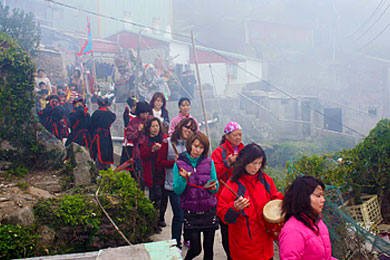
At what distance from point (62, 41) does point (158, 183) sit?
20582 mm

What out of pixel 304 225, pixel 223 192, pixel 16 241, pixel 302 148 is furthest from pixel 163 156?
pixel 302 148

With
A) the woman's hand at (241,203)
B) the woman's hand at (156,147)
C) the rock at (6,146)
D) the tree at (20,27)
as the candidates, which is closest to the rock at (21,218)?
the woman's hand at (156,147)

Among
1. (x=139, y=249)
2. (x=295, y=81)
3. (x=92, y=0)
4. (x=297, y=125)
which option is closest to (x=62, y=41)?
(x=92, y=0)

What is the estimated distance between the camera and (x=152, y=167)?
16.1 feet

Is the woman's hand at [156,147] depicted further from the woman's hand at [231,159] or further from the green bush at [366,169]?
the green bush at [366,169]

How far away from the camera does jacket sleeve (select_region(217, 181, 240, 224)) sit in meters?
2.98

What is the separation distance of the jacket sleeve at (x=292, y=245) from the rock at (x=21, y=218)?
2.87 meters

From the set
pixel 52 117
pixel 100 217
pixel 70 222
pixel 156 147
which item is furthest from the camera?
pixel 52 117

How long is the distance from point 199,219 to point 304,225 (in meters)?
1.30

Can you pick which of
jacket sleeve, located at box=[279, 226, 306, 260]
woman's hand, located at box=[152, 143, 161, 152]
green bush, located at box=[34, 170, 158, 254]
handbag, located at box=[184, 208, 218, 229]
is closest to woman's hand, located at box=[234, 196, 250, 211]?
jacket sleeve, located at box=[279, 226, 306, 260]

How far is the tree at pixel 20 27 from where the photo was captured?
1388 cm

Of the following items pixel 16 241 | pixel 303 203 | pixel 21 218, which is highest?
pixel 303 203

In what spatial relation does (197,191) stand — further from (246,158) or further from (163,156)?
(163,156)

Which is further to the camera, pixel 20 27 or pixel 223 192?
pixel 20 27
